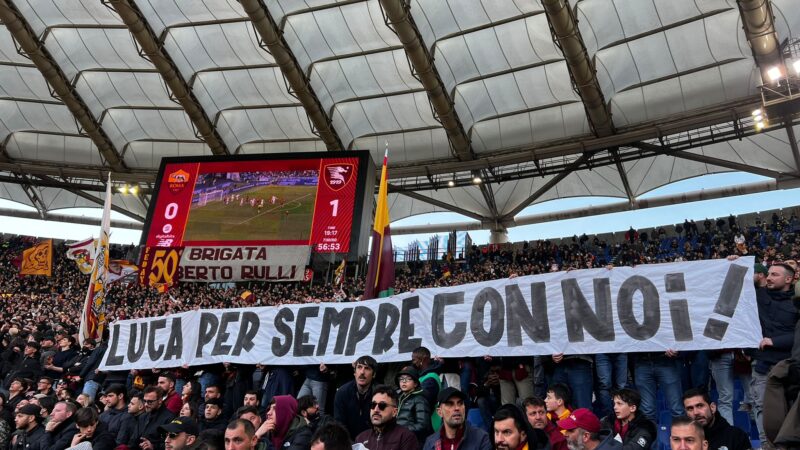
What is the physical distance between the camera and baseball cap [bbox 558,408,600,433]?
225 inches

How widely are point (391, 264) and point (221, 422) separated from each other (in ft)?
16.0

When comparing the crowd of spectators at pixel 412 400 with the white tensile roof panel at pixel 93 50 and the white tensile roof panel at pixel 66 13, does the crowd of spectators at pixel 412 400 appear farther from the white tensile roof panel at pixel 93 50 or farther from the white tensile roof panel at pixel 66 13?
the white tensile roof panel at pixel 93 50

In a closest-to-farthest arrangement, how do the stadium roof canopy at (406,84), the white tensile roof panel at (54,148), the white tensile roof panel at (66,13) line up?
the stadium roof canopy at (406,84) → the white tensile roof panel at (66,13) → the white tensile roof panel at (54,148)

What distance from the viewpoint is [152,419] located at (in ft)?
27.7

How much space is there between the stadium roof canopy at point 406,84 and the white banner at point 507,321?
14005mm

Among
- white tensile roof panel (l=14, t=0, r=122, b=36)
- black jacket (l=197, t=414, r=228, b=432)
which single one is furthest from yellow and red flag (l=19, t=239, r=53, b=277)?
black jacket (l=197, t=414, r=228, b=432)

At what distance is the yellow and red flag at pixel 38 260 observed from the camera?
3156cm

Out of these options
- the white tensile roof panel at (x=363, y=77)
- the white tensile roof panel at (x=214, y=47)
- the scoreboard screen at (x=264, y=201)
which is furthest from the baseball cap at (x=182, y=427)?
the white tensile roof panel at (x=214, y=47)

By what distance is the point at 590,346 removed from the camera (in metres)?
7.87

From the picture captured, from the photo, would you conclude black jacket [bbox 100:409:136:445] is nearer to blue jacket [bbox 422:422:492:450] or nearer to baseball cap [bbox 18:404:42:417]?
baseball cap [bbox 18:404:42:417]

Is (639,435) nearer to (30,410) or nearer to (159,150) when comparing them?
(30,410)

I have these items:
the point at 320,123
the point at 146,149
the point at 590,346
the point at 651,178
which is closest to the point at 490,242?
the point at 651,178

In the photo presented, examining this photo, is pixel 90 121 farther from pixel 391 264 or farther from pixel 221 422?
pixel 221 422

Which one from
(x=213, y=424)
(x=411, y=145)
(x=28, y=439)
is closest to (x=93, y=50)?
(x=411, y=145)
